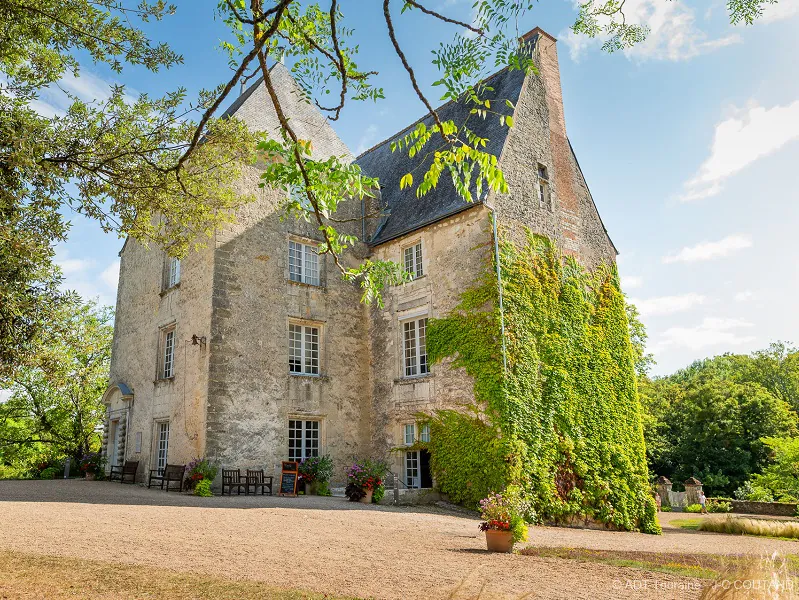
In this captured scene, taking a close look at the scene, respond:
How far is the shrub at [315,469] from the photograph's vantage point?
50.0 feet

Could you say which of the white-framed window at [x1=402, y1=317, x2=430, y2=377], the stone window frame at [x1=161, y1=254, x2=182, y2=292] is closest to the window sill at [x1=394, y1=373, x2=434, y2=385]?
the white-framed window at [x1=402, y1=317, x2=430, y2=377]

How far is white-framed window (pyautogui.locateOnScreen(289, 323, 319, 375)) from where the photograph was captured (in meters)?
16.5

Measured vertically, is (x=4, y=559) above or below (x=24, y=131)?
below

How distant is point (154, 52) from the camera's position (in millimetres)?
7773

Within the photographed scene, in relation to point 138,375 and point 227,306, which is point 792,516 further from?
point 138,375

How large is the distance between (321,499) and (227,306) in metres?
5.69

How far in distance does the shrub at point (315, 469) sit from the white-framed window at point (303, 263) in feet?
17.4

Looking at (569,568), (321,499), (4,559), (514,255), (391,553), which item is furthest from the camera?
(514,255)

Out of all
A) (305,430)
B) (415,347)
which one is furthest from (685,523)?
(305,430)

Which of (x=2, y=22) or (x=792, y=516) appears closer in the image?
(x=2, y=22)

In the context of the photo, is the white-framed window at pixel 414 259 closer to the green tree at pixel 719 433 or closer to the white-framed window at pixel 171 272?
the white-framed window at pixel 171 272

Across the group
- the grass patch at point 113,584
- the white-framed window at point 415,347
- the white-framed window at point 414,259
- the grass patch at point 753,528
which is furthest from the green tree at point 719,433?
the grass patch at point 113,584

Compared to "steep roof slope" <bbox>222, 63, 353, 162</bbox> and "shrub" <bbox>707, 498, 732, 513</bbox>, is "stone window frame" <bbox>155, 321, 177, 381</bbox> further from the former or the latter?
"shrub" <bbox>707, 498, 732, 513</bbox>

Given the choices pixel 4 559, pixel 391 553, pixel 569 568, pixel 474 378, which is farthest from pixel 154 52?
pixel 474 378
